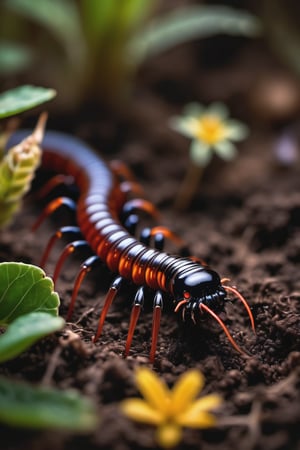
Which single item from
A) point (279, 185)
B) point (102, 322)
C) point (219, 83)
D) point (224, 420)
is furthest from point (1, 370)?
point (219, 83)

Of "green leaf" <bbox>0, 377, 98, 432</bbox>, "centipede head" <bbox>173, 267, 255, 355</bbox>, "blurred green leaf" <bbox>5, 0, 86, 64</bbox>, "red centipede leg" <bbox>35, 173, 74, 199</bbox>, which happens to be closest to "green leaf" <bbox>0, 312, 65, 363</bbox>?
"green leaf" <bbox>0, 377, 98, 432</bbox>

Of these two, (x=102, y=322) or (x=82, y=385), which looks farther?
(x=102, y=322)

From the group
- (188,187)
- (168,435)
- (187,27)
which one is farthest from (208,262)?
(187,27)

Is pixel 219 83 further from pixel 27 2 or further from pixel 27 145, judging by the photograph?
pixel 27 145

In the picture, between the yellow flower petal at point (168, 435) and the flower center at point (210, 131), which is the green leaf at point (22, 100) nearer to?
the flower center at point (210, 131)

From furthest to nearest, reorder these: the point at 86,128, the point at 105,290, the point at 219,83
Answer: the point at 219,83 → the point at 86,128 → the point at 105,290

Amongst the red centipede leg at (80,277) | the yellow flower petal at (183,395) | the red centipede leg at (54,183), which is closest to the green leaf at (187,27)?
the red centipede leg at (54,183)
